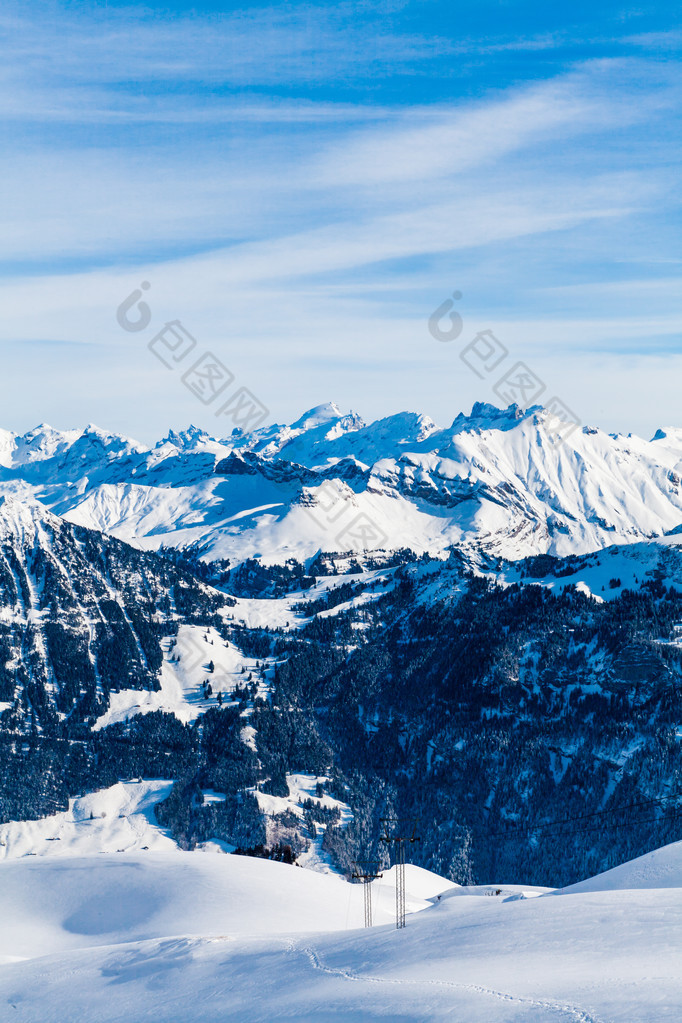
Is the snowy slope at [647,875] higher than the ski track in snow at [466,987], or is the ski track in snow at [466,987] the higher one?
the ski track in snow at [466,987]

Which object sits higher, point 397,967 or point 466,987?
point 466,987

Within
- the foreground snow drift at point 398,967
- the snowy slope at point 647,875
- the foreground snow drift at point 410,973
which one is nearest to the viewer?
the foreground snow drift at point 410,973

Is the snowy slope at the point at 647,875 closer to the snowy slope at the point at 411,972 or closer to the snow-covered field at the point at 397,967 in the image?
the snow-covered field at the point at 397,967

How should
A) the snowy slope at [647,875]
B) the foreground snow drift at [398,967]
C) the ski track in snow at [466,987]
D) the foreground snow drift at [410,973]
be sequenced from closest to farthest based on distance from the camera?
the ski track in snow at [466,987] → the foreground snow drift at [410,973] → the foreground snow drift at [398,967] → the snowy slope at [647,875]

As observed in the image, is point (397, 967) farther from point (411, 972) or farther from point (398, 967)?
point (411, 972)

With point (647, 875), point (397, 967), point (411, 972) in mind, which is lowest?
point (647, 875)

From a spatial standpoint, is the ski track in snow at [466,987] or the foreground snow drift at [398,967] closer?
the ski track in snow at [466,987]

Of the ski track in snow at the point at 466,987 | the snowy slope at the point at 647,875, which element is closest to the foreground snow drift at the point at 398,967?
the ski track in snow at the point at 466,987

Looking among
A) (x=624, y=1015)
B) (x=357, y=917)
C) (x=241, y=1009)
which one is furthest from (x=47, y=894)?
(x=624, y=1015)

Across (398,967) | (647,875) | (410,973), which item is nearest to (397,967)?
(398,967)

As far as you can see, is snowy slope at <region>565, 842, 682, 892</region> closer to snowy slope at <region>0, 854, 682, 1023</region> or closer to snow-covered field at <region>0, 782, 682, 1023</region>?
snow-covered field at <region>0, 782, 682, 1023</region>

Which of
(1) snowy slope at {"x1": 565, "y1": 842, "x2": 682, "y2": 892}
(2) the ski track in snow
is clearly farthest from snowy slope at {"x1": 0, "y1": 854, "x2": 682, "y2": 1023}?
(1) snowy slope at {"x1": 565, "y1": 842, "x2": 682, "y2": 892}
